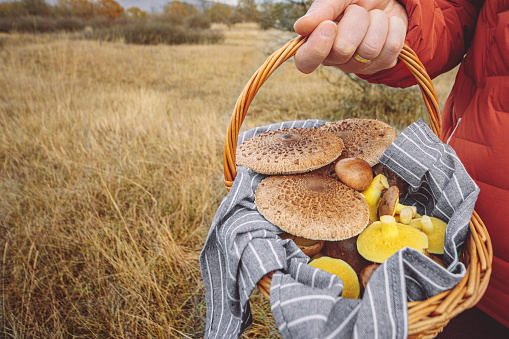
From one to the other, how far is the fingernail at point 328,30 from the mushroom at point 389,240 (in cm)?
59

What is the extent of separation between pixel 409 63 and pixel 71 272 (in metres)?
2.06

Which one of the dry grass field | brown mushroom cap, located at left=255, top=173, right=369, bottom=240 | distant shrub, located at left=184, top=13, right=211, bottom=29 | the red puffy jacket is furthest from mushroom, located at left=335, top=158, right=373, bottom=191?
distant shrub, located at left=184, top=13, right=211, bottom=29

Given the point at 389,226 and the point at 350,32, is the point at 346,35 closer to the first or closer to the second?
the point at 350,32

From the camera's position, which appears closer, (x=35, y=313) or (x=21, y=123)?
(x=35, y=313)

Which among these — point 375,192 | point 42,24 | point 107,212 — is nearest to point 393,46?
point 375,192

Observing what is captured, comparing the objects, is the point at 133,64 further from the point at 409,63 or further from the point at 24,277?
the point at 409,63

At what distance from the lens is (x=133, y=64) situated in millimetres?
8234

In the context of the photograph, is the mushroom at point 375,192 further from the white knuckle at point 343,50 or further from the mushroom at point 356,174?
the white knuckle at point 343,50

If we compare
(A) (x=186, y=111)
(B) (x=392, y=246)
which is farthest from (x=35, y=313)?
(A) (x=186, y=111)

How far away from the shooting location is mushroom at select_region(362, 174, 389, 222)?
1.15m

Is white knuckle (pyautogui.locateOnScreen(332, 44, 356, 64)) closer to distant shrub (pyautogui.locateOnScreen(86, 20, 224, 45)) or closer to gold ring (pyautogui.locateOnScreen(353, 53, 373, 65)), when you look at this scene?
gold ring (pyautogui.locateOnScreen(353, 53, 373, 65))

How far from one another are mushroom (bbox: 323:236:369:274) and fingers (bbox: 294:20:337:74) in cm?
62

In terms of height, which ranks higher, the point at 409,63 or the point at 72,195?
the point at 409,63

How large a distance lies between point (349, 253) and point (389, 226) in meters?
0.17
